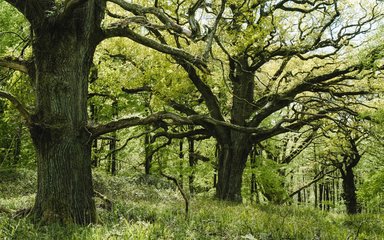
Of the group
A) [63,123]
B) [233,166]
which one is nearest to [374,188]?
[233,166]

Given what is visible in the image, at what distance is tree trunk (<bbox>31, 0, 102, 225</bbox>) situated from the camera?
20.6 ft

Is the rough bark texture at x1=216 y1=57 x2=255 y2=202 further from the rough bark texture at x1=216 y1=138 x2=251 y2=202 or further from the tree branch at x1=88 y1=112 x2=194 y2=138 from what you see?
the tree branch at x1=88 y1=112 x2=194 y2=138

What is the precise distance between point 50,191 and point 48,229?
3.15 feet

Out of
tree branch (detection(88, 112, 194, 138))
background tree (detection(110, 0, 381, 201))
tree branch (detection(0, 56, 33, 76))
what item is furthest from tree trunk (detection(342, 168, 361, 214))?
tree branch (detection(0, 56, 33, 76))

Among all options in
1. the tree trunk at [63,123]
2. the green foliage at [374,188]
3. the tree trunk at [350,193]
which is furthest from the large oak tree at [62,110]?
the tree trunk at [350,193]

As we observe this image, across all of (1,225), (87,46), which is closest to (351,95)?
(87,46)

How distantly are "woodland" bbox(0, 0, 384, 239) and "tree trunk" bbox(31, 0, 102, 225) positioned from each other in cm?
2

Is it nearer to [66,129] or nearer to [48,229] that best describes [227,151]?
[66,129]

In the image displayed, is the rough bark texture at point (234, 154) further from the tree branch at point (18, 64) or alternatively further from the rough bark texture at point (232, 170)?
the tree branch at point (18, 64)

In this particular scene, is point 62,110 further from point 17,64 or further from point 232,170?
point 232,170

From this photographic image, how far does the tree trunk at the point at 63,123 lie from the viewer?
6266mm

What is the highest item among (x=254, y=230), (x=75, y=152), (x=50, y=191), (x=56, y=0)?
(x=56, y=0)

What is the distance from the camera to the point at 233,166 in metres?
14.5

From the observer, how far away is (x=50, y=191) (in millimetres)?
6242
